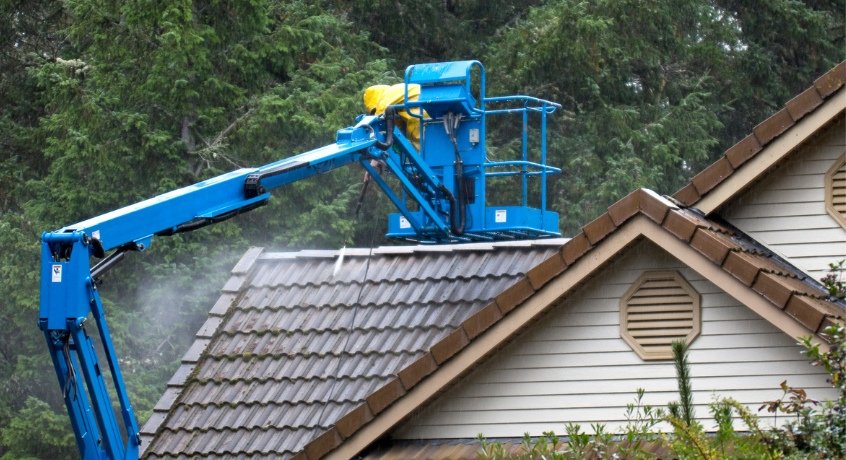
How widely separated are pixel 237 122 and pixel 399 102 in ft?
42.2

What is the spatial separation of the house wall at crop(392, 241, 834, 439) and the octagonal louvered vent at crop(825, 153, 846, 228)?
1.28 metres

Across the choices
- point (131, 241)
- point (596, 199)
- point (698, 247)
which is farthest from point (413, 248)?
point (596, 199)

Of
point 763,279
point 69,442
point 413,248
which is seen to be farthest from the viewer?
point 69,442

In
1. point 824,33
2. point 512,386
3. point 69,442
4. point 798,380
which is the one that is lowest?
point 798,380

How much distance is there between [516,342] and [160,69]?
64.8ft

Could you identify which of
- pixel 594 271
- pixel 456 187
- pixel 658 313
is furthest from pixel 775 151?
pixel 456 187

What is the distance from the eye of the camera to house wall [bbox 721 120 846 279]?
1164 cm

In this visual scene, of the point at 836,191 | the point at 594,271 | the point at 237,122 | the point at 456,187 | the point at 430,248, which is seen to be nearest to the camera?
the point at 594,271

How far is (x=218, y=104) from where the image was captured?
30891mm

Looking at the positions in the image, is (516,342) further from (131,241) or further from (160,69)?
(160,69)

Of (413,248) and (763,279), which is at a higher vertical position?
(413,248)

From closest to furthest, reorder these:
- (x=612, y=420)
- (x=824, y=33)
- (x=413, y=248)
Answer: (x=612, y=420) < (x=413, y=248) < (x=824, y=33)

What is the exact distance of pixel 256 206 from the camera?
14352 mm

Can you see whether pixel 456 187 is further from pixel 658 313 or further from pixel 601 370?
pixel 658 313
